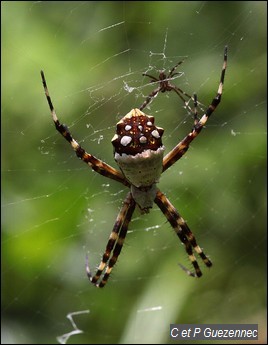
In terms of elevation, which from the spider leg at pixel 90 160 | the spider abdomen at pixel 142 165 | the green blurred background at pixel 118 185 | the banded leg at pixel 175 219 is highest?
the green blurred background at pixel 118 185

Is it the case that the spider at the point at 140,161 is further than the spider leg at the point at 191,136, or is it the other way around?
the spider leg at the point at 191,136

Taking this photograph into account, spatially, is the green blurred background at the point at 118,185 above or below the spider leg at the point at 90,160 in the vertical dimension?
above

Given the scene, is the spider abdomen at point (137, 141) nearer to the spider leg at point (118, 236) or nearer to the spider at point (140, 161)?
the spider at point (140, 161)

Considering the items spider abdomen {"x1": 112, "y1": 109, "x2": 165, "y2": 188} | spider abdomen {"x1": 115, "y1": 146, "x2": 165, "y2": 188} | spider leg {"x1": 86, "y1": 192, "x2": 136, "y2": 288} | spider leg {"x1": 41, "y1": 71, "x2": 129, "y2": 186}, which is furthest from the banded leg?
spider abdomen {"x1": 112, "y1": 109, "x2": 165, "y2": 188}

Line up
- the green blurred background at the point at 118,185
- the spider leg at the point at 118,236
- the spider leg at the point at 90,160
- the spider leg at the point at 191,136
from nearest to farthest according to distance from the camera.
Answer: the spider leg at the point at 90,160 → the spider leg at the point at 191,136 → the spider leg at the point at 118,236 → the green blurred background at the point at 118,185

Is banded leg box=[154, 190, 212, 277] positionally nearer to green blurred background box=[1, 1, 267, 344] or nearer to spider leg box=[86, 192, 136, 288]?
spider leg box=[86, 192, 136, 288]

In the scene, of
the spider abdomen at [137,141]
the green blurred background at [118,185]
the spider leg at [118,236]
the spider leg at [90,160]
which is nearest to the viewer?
the spider abdomen at [137,141]

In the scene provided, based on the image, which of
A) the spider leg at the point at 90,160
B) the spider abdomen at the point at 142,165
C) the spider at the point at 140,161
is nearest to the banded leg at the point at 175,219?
the spider at the point at 140,161

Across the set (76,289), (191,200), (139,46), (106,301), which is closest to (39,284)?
(76,289)
